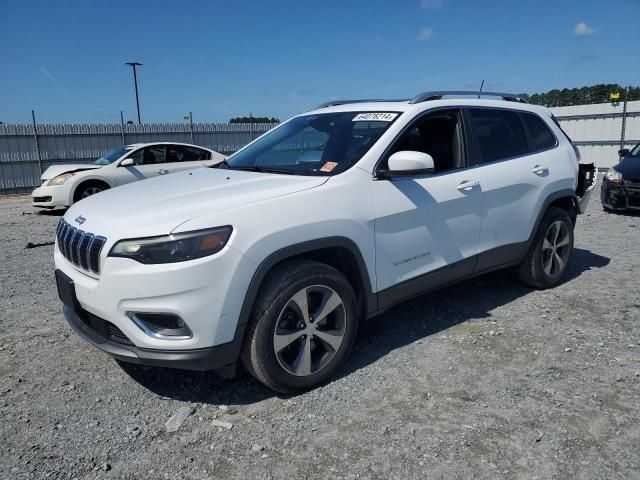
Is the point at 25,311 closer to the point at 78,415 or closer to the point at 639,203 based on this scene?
the point at 78,415

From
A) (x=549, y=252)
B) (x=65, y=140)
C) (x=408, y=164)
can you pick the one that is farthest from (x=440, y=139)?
(x=65, y=140)

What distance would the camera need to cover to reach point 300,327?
10.3ft

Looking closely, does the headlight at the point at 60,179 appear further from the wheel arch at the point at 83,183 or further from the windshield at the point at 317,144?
the windshield at the point at 317,144

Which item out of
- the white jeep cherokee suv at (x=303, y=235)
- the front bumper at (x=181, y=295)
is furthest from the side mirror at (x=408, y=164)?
the front bumper at (x=181, y=295)

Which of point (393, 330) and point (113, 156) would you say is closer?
point (393, 330)

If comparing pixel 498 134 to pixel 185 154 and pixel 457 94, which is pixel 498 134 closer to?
pixel 457 94

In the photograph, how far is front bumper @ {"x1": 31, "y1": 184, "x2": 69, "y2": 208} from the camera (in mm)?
10984

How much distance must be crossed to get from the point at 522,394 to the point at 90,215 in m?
2.85

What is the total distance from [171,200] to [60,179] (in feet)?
30.9

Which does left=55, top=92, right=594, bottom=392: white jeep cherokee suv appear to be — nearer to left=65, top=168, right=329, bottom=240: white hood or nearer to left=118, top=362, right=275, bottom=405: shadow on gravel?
left=65, top=168, right=329, bottom=240: white hood

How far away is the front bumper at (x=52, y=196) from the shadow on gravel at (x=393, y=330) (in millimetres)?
8542

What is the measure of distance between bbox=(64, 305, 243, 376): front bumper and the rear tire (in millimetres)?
3127

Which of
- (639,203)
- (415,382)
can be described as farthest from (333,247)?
(639,203)

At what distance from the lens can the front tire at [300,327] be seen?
9.71 feet
